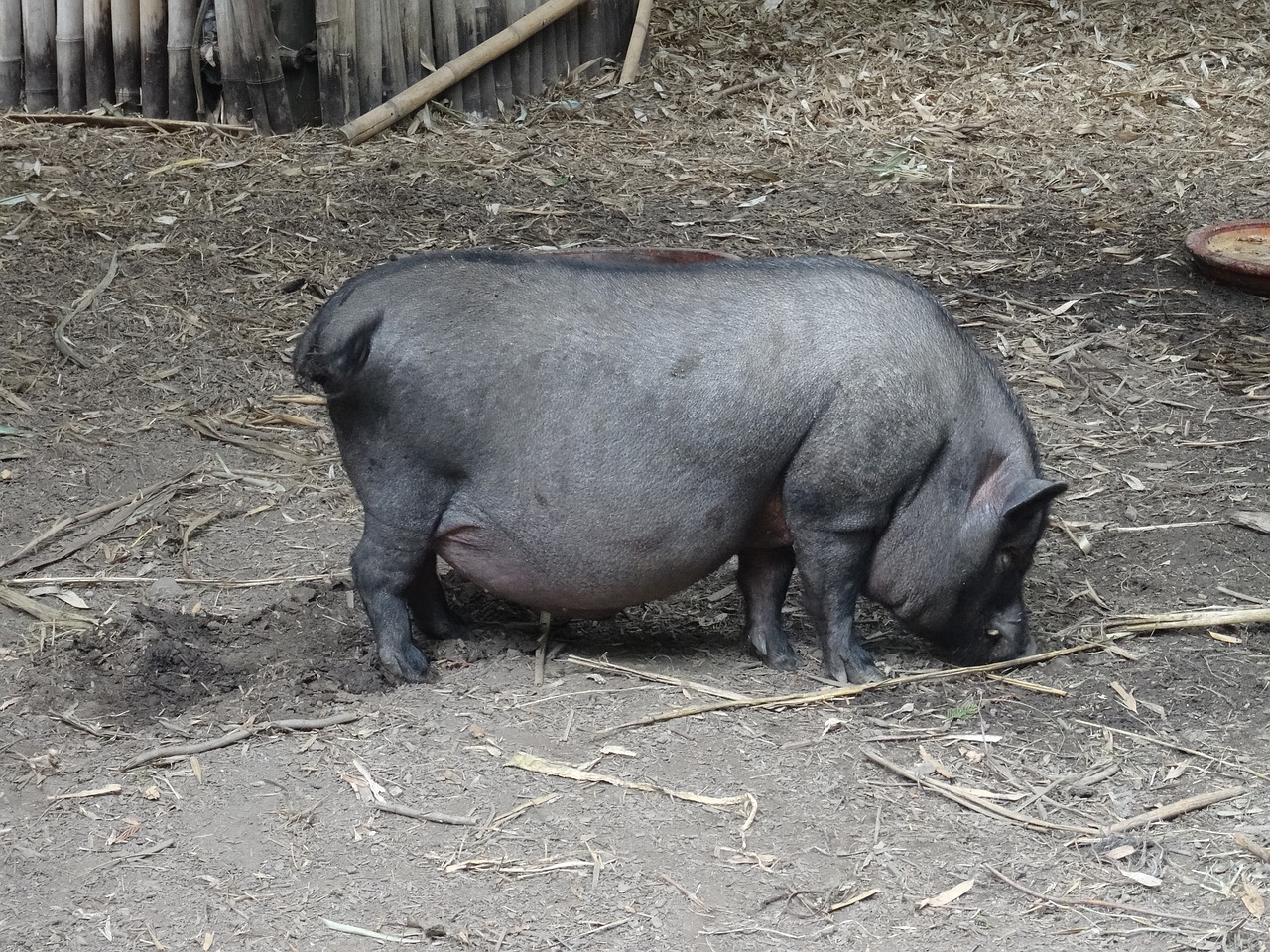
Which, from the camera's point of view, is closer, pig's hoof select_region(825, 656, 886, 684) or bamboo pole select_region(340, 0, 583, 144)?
pig's hoof select_region(825, 656, 886, 684)

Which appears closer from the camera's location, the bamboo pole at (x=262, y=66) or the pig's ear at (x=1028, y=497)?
the pig's ear at (x=1028, y=497)

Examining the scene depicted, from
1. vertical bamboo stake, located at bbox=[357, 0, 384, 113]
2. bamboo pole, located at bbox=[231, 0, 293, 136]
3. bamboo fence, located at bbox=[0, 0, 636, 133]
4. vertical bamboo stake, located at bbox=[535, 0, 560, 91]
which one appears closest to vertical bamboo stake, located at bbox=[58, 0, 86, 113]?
bamboo fence, located at bbox=[0, 0, 636, 133]

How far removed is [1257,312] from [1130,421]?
1.45 m

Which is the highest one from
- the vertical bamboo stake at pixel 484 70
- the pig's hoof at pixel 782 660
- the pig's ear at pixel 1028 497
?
the vertical bamboo stake at pixel 484 70

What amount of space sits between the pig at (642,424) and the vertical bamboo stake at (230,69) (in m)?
5.24

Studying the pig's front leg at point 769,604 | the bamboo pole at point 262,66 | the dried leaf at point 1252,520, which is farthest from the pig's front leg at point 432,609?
the bamboo pole at point 262,66

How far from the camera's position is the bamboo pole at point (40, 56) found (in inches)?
353

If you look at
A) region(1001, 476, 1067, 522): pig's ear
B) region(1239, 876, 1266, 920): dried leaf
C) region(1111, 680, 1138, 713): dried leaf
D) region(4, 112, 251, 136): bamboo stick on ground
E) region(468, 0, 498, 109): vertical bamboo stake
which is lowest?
region(1111, 680, 1138, 713): dried leaf

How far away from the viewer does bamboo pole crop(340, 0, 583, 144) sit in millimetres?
9250

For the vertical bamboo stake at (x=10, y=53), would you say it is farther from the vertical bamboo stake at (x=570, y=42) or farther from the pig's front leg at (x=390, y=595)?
the pig's front leg at (x=390, y=595)

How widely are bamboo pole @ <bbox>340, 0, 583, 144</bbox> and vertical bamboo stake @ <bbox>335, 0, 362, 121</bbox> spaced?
121 mm

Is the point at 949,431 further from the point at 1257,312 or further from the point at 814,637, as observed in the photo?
the point at 1257,312

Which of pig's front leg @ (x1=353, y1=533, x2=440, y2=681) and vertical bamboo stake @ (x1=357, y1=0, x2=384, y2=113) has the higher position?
vertical bamboo stake @ (x1=357, y1=0, x2=384, y2=113)

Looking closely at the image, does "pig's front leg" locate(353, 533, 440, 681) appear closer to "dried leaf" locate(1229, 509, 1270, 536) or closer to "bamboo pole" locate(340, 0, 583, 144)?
"dried leaf" locate(1229, 509, 1270, 536)
